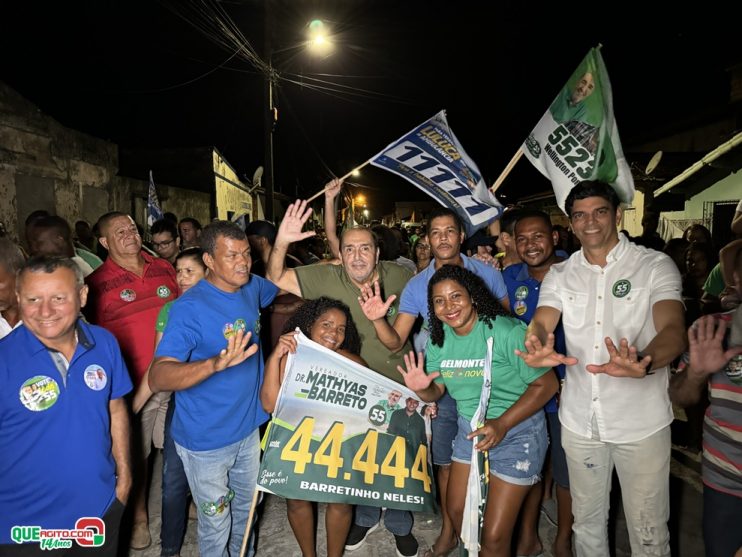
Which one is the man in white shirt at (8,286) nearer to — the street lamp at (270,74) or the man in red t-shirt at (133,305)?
the man in red t-shirt at (133,305)

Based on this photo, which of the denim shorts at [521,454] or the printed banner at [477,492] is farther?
the denim shorts at [521,454]

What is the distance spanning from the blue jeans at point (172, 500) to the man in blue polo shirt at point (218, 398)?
50 cm

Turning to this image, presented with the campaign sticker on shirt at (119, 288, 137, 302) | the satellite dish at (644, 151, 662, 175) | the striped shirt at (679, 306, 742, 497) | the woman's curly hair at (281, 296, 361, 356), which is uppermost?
the satellite dish at (644, 151, 662, 175)

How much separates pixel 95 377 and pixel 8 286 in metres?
1.05

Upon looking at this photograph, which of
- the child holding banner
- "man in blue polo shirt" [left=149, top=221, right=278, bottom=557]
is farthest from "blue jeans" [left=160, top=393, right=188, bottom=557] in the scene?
the child holding banner

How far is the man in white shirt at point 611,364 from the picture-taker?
8.27 feet

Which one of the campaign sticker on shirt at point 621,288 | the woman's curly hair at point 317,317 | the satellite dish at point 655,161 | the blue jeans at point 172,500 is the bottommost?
the blue jeans at point 172,500

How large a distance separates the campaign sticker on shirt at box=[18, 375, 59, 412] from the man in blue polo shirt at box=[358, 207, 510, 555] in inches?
76.6

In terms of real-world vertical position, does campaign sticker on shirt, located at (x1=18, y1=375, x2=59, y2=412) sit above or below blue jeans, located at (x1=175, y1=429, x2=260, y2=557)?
above

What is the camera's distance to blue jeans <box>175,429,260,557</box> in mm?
2814

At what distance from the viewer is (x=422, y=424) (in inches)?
127

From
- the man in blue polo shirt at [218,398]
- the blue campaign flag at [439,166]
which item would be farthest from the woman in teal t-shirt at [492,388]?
the blue campaign flag at [439,166]

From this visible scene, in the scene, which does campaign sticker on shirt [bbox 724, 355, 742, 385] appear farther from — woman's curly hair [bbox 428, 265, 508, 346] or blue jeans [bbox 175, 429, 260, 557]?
blue jeans [bbox 175, 429, 260, 557]

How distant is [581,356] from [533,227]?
1467mm
